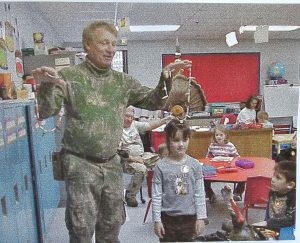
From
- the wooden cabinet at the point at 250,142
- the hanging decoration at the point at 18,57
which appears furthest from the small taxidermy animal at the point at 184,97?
the hanging decoration at the point at 18,57

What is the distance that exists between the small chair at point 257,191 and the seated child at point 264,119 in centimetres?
18

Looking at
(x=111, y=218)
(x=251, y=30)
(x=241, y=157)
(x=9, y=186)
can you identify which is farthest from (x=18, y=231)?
(x=251, y=30)

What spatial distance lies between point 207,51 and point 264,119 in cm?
30

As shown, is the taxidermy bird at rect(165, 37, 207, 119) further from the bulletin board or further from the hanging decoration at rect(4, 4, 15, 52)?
the hanging decoration at rect(4, 4, 15, 52)

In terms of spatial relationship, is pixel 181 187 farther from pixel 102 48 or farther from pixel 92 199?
pixel 102 48

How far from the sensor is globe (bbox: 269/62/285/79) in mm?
1197

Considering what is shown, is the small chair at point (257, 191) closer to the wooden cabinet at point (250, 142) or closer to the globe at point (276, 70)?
the wooden cabinet at point (250, 142)

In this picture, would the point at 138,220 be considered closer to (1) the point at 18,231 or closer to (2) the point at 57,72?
(1) the point at 18,231

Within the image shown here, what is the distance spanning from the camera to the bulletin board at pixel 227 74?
1176mm

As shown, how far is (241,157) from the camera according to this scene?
3.96 feet

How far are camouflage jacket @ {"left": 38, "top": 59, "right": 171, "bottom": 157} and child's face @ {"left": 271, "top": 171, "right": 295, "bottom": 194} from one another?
1.78 ft

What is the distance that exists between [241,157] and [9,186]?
0.75 meters

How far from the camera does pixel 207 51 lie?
1191 millimetres

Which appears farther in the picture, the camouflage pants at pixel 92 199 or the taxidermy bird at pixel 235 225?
the taxidermy bird at pixel 235 225
